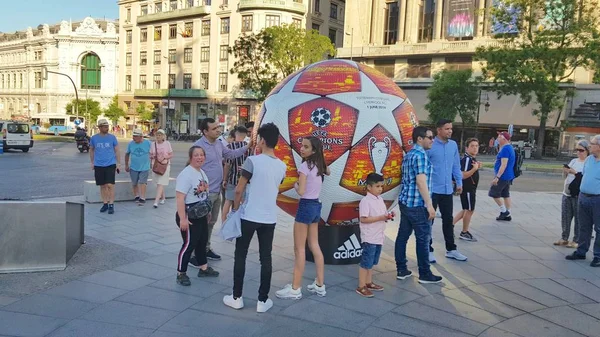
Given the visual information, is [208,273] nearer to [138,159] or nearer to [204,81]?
[138,159]

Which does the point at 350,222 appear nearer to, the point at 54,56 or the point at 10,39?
the point at 54,56

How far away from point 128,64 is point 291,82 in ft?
222

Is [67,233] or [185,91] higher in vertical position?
[185,91]

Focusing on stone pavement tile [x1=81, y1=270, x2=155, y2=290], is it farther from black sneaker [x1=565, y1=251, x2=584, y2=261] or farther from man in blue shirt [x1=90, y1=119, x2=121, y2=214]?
black sneaker [x1=565, y1=251, x2=584, y2=261]

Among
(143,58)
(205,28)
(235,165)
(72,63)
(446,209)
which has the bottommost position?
(446,209)

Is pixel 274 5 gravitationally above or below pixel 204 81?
above

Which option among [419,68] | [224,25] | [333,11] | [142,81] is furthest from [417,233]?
[142,81]

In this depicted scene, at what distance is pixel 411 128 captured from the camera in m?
5.95

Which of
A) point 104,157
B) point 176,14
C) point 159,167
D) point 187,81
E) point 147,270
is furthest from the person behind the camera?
point 187,81

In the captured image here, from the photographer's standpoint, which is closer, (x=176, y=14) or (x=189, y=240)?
(x=189, y=240)

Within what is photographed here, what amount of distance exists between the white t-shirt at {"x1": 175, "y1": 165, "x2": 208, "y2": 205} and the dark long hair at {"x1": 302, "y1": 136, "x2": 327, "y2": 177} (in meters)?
1.22

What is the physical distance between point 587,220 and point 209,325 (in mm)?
5695

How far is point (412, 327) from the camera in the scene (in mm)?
4488

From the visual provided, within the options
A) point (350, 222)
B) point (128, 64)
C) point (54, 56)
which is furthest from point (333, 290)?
point (54, 56)
